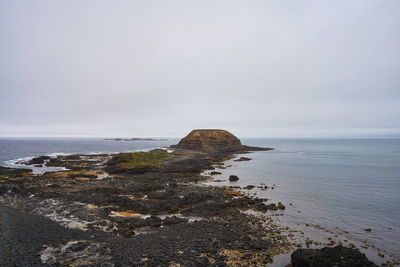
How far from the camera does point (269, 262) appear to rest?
563 inches

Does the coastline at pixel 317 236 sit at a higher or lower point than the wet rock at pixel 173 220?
lower

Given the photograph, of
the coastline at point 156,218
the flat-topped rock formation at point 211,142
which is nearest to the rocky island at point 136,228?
the coastline at point 156,218

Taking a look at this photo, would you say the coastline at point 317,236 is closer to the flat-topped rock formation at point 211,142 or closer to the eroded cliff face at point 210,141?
the flat-topped rock formation at point 211,142

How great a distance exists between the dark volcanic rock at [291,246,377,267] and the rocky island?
8 centimetres

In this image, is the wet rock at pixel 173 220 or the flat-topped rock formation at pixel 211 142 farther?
the flat-topped rock formation at pixel 211 142

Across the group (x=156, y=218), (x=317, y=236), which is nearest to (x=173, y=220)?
(x=156, y=218)

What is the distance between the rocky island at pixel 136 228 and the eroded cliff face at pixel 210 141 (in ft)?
260

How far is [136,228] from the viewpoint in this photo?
768 inches

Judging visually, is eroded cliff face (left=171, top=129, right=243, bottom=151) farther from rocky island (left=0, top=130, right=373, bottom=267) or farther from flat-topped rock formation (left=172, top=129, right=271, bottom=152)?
rocky island (left=0, top=130, right=373, bottom=267)

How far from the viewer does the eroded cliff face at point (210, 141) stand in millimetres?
115625

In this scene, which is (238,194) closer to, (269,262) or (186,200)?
(186,200)

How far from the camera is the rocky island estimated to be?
563 inches

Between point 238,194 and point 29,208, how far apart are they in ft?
80.4

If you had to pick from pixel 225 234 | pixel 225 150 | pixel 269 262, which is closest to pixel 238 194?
pixel 225 234
